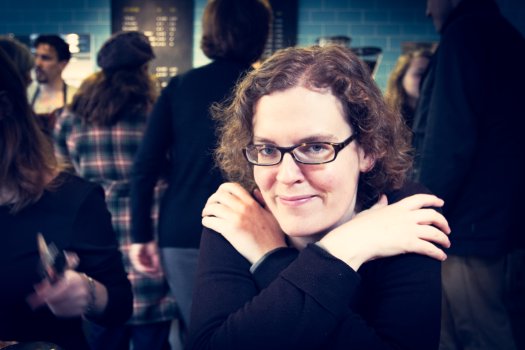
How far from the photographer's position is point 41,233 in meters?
1.46

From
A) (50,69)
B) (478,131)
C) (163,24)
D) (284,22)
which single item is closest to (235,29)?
(478,131)

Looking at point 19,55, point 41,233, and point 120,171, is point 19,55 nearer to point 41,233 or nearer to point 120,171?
point 120,171

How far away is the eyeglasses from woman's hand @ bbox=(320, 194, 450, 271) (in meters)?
0.16

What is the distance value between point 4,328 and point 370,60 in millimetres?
3642

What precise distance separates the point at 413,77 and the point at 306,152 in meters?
2.77

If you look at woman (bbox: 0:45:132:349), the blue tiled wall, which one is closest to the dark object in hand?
woman (bbox: 0:45:132:349)

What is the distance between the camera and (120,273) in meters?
1.57

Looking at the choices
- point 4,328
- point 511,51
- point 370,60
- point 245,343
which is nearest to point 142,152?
point 4,328

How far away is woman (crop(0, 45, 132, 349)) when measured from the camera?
1429 mm

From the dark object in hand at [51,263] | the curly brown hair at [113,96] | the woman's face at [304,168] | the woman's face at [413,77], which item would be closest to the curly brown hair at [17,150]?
the dark object in hand at [51,263]

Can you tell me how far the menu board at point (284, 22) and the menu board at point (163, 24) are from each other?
72cm

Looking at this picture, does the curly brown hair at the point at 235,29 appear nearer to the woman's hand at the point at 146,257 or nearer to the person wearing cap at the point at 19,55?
the woman's hand at the point at 146,257

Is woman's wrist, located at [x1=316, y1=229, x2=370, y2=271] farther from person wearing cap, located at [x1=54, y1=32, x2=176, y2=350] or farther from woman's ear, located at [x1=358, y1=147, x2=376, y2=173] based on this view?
person wearing cap, located at [x1=54, y1=32, x2=176, y2=350]

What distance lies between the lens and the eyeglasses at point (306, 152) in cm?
121
